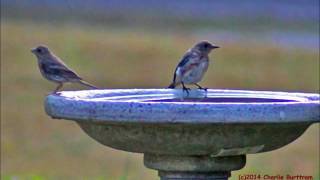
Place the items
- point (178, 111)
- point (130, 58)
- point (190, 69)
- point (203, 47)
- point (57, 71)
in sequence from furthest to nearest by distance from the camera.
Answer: point (130, 58) → point (57, 71) → point (203, 47) → point (190, 69) → point (178, 111)

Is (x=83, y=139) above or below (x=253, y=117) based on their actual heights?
below

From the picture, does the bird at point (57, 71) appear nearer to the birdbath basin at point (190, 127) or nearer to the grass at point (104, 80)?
the birdbath basin at point (190, 127)

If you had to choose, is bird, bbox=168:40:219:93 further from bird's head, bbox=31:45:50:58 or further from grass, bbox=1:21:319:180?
grass, bbox=1:21:319:180

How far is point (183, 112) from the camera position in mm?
5988

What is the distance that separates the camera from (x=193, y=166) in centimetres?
666

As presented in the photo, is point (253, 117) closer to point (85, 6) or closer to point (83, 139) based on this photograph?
point (83, 139)

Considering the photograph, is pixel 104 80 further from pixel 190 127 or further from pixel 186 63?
pixel 190 127

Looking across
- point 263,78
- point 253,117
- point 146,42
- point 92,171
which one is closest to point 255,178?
point 253,117

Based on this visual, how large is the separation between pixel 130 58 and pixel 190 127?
1829cm

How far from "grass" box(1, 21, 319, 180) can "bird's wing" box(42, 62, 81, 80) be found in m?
1.88

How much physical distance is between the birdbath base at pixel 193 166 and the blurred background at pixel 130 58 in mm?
3541

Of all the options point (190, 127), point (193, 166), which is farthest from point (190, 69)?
point (190, 127)

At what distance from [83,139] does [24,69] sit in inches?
294

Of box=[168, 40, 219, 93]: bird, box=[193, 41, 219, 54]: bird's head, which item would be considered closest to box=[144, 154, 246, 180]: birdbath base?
box=[168, 40, 219, 93]: bird
